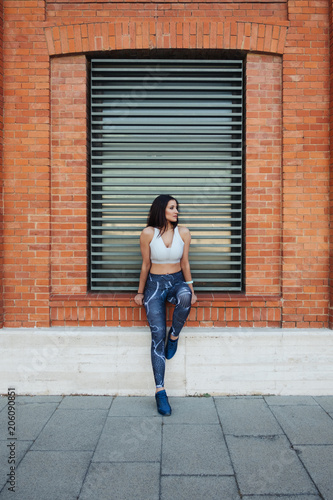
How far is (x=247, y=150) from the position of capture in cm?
431

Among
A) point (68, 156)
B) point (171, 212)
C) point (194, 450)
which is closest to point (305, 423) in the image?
point (194, 450)

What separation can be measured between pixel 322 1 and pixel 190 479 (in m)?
4.96

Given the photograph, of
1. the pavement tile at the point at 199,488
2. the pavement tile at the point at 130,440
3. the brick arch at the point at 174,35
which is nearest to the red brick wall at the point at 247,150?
the brick arch at the point at 174,35

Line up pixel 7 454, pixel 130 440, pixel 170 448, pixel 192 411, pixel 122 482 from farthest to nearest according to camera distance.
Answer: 1. pixel 192 411
2. pixel 130 440
3. pixel 170 448
4. pixel 7 454
5. pixel 122 482

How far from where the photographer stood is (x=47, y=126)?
4.26 metres

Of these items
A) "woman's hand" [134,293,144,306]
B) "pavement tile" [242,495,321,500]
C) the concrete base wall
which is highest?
"woman's hand" [134,293,144,306]

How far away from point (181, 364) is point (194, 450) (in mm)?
1194

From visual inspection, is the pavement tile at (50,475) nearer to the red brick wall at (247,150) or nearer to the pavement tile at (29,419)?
the pavement tile at (29,419)

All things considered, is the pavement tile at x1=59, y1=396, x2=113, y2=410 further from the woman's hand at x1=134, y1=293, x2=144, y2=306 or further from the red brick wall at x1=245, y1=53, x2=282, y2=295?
the red brick wall at x1=245, y1=53, x2=282, y2=295

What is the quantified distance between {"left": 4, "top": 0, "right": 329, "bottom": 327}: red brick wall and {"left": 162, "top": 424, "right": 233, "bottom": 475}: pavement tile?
4.05 feet

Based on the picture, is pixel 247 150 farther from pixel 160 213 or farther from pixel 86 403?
pixel 86 403

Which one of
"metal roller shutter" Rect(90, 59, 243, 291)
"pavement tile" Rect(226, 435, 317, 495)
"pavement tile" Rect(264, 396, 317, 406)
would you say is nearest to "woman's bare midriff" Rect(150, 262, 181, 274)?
"metal roller shutter" Rect(90, 59, 243, 291)

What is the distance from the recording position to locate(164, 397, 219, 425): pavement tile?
3.53m

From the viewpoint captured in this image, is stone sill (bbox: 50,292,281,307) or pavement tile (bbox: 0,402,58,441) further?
stone sill (bbox: 50,292,281,307)
